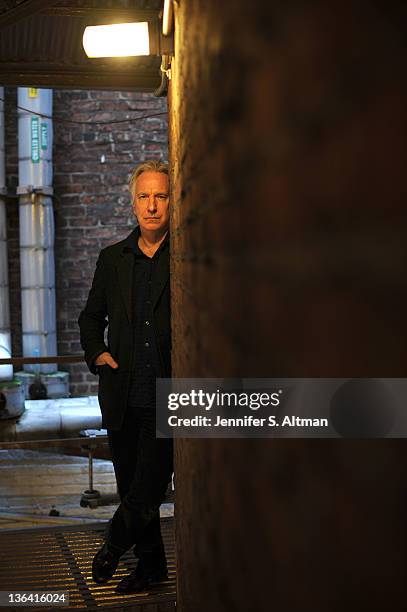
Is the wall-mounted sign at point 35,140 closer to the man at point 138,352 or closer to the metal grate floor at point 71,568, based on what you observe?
the metal grate floor at point 71,568

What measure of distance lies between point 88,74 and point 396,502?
3.51m

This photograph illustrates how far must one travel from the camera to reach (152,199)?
6.48 feet

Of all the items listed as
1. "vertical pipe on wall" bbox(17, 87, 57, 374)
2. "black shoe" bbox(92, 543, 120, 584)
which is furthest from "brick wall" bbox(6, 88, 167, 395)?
"black shoe" bbox(92, 543, 120, 584)

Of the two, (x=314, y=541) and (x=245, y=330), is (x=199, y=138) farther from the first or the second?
(x=314, y=541)

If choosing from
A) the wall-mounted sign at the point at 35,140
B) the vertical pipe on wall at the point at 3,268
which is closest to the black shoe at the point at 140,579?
the vertical pipe on wall at the point at 3,268

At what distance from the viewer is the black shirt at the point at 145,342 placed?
1983 mm

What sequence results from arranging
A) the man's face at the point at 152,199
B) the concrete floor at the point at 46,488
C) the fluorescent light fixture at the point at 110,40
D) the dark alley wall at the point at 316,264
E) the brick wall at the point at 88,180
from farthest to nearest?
the brick wall at the point at 88,180, the concrete floor at the point at 46,488, the fluorescent light fixture at the point at 110,40, the man's face at the point at 152,199, the dark alley wall at the point at 316,264

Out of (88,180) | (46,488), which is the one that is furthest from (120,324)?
(88,180)

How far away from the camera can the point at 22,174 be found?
5.87 m

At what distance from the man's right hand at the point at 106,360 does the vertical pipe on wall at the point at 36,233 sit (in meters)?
3.90

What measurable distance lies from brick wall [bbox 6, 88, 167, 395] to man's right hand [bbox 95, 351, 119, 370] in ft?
13.7

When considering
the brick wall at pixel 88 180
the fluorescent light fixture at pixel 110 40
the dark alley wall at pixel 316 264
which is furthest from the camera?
the brick wall at pixel 88 180

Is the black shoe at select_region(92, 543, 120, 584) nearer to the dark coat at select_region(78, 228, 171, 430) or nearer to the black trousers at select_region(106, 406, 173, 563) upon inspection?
the black trousers at select_region(106, 406, 173, 563)

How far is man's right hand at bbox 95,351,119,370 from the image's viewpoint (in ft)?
6.63
